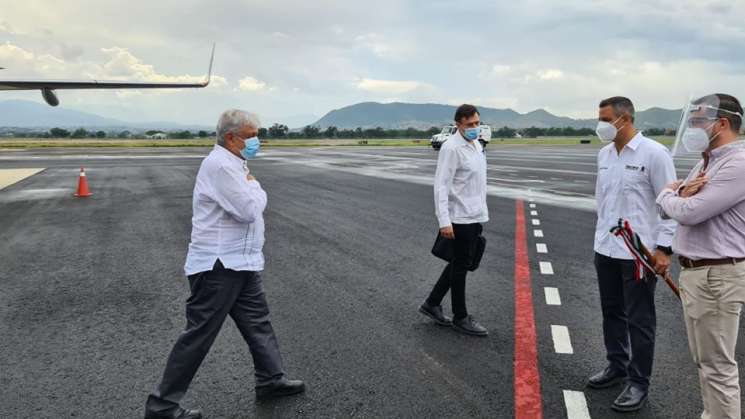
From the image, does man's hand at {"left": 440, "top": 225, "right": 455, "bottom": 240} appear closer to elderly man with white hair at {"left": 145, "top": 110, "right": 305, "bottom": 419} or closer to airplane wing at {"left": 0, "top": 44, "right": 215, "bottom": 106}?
elderly man with white hair at {"left": 145, "top": 110, "right": 305, "bottom": 419}

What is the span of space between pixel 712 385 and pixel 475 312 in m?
2.60

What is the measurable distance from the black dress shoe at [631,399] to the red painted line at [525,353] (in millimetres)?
496

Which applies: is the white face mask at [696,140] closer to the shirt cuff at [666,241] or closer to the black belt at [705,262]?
the black belt at [705,262]

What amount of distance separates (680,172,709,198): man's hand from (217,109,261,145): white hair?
→ 2544 mm

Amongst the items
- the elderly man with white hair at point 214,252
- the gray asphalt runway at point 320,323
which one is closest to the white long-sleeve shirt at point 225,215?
the elderly man with white hair at point 214,252

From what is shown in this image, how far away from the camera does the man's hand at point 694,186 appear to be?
2.73m

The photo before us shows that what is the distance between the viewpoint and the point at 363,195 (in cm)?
1440

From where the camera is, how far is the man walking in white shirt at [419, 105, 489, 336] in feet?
15.2

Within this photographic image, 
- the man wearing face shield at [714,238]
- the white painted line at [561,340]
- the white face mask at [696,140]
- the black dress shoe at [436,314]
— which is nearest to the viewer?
the man wearing face shield at [714,238]

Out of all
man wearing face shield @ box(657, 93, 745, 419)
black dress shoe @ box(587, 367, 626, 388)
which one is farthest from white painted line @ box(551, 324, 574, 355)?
man wearing face shield @ box(657, 93, 745, 419)

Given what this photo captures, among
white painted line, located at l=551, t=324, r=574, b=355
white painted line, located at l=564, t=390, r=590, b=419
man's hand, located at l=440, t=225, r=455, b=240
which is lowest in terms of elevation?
white painted line, located at l=564, t=390, r=590, b=419

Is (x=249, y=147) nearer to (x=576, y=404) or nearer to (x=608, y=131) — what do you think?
(x=608, y=131)

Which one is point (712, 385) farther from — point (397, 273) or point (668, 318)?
point (397, 273)

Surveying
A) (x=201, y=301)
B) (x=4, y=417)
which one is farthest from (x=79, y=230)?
(x=201, y=301)
